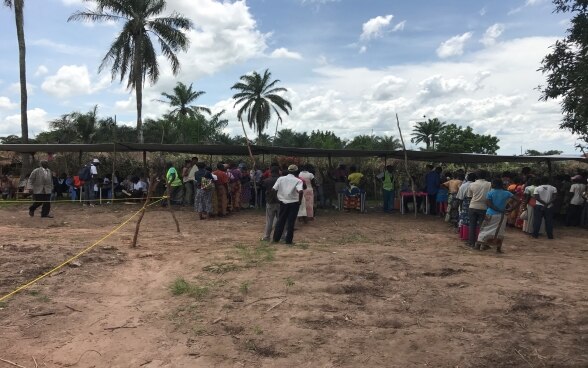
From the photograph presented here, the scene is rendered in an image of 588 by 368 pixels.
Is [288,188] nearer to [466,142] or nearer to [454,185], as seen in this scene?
[454,185]

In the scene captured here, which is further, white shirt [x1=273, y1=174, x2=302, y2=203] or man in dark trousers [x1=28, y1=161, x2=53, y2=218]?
man in dark trousers [x1=28, y1=161, x2=53, y2=218]

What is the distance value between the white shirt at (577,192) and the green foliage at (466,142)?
1268 inches

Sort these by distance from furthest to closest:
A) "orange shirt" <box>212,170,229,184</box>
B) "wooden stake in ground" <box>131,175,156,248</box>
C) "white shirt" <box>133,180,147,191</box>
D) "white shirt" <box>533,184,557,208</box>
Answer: "white shirt" <box>133,180,147,191</box>, "orange shirt" <box>212,170,229,184</box>, "white shirt" <box>533,184,557,208</box>, "wooden stake in ground" <box>131,175,156,248</box>

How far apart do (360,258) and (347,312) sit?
2.10 meters

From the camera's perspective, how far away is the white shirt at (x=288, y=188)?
8.41 meters

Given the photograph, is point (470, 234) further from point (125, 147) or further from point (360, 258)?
point (125, 147)

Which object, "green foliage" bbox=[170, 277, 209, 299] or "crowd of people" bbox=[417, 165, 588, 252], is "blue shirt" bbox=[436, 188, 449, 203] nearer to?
"crowd of people" bbox=[417, 165, 588, 252]

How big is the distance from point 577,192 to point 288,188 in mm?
8417

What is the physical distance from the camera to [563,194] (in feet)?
43.4

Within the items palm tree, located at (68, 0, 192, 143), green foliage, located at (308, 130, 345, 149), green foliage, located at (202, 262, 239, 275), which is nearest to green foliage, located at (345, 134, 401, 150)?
green foliage, located at (308, 130, 345, 149)

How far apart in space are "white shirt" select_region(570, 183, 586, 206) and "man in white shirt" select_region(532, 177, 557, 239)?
212 centimetres

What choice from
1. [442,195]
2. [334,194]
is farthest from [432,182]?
[334,194]

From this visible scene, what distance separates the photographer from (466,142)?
4403 cm

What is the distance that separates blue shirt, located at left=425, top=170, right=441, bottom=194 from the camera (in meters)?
14.0
